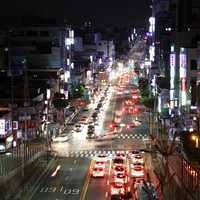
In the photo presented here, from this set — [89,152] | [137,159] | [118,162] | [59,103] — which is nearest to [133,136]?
[89,152]

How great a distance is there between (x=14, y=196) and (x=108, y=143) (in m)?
28.8

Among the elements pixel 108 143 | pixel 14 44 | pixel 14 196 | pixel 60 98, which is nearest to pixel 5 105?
pixel 108 143

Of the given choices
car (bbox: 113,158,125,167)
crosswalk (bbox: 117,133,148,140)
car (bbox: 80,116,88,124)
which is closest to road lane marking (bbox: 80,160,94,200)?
car (bbox: 113,158,125,167)

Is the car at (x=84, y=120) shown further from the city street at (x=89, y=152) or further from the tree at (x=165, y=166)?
the tree at (x=165, y=166)

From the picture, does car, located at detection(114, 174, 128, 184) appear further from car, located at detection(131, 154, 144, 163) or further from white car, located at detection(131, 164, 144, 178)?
car, located at detection(131, 154, 144, 163)

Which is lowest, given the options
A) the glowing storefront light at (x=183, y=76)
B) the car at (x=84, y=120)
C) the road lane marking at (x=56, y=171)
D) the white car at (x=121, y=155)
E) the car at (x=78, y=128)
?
the road lane marking at (x=56, y=171)

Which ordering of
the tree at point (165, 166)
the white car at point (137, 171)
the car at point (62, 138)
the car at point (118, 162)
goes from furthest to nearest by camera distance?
Answer: the car at point (62, 138), the car at point (118, 162), the white car at point (137, 171), the tree at point (165, 166)

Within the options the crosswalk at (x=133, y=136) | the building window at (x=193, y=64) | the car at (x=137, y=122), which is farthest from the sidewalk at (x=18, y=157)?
the car at (x=137, y=122)

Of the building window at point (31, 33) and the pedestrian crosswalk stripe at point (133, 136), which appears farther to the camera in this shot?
the building window at point (31, 33)

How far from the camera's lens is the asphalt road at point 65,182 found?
128ft

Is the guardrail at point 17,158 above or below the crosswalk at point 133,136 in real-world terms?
above

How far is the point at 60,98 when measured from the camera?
85062mm

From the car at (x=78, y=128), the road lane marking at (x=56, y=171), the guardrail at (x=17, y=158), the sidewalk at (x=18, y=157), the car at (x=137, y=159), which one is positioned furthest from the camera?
the car at (x=78, y=128)

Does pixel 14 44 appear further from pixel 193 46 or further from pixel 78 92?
pixel 193 46
